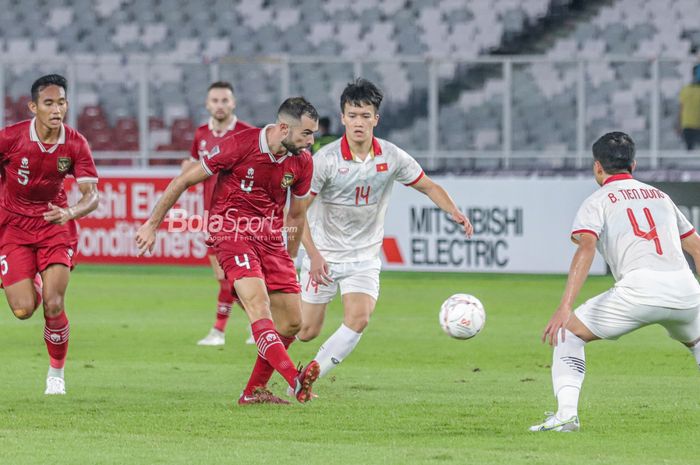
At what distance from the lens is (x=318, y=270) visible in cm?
880

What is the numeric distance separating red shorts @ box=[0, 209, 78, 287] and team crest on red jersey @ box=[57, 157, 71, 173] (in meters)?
0.37

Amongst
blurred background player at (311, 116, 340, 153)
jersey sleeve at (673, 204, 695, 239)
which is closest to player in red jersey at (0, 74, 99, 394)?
jersey sleeve at (673, 204, 695, 239)

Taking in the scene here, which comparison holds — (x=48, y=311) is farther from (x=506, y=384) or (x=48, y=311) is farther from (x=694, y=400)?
(x=694, y=400)

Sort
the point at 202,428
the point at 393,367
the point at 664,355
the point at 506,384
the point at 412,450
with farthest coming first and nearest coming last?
the point at 664,355, the point at 393,367, the point at 506,384, the point at 202,428, the point at 412,450

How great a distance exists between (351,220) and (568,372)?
8.31 feet

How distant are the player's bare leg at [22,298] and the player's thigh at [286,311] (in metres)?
1.63

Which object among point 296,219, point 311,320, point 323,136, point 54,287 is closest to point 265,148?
point 296,219

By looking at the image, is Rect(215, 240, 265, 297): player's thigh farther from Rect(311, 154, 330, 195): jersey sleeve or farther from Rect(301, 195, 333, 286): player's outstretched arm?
Rect(311, 154, 330, 195): jersey sleeve

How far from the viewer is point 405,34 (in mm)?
25031

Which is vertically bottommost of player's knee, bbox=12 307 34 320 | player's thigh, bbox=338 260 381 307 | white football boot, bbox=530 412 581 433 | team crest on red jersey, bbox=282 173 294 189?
white football boot, bbox=530 412 581 433

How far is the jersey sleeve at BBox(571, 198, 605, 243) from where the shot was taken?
7070mm

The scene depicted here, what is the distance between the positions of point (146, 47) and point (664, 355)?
1715 cm

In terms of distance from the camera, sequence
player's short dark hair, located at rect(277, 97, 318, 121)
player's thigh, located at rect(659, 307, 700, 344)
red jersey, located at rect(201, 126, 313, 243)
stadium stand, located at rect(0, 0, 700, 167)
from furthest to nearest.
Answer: stadium stand, located at rect(0, 0, 700, 167) < red jersey, located at rect(201, 126, 313, 243) < player's short dark hair, located at rect(277, 97, 318, 121) < player's thigh, located at rect(659, 307, 700, 344)

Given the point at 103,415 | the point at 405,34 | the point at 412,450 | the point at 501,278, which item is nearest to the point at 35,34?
the point at 405,34
